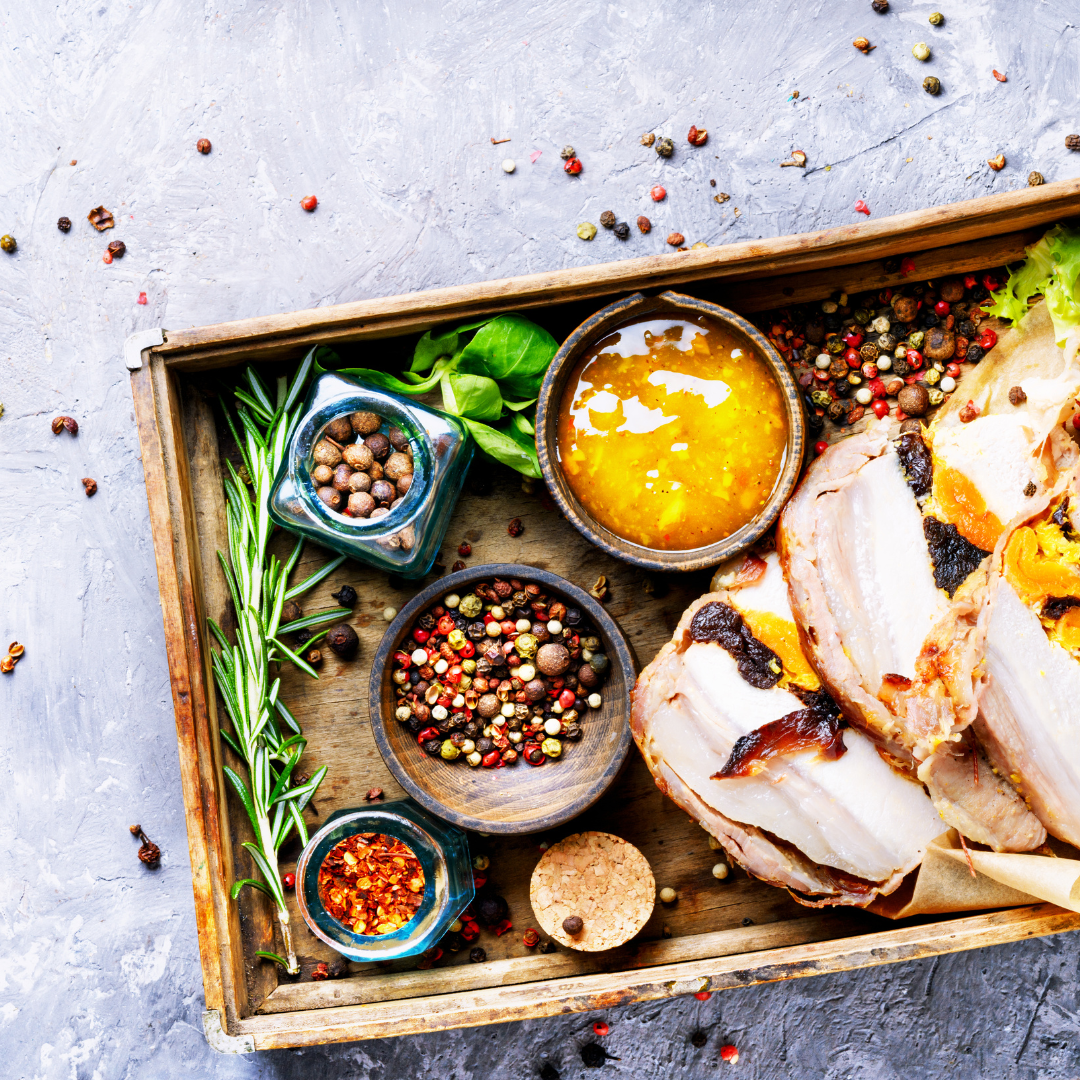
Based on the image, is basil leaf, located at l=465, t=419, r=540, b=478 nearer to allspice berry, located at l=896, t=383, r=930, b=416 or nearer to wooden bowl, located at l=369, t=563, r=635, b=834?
wooden bowl, located at l=369, t=563, r=635, b=834

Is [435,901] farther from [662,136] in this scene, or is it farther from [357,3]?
[357,3]

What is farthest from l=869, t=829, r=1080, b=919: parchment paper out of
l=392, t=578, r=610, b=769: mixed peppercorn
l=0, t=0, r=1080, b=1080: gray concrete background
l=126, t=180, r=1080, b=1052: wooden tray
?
l=392, t=578, r=610, b=769: mixed peppercorn

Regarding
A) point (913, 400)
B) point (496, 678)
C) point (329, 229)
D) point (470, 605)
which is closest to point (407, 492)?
point (470, 605)

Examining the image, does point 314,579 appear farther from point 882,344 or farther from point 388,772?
point 882,344

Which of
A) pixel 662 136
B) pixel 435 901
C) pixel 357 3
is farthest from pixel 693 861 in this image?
pixel 357 3

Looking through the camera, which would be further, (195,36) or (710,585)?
(195,36)

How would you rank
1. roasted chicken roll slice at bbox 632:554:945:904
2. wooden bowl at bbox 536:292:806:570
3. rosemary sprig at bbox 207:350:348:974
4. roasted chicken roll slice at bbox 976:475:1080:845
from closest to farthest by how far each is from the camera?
1. roasted chicken roll slice at bbox 976:475:1080:845
2. roasted chicken roll slice at bbox 632:554:945:904
3. wooden bowl at bbox 536:292:806:570
4. rosemary sprig at bbox 207:350:348:974
